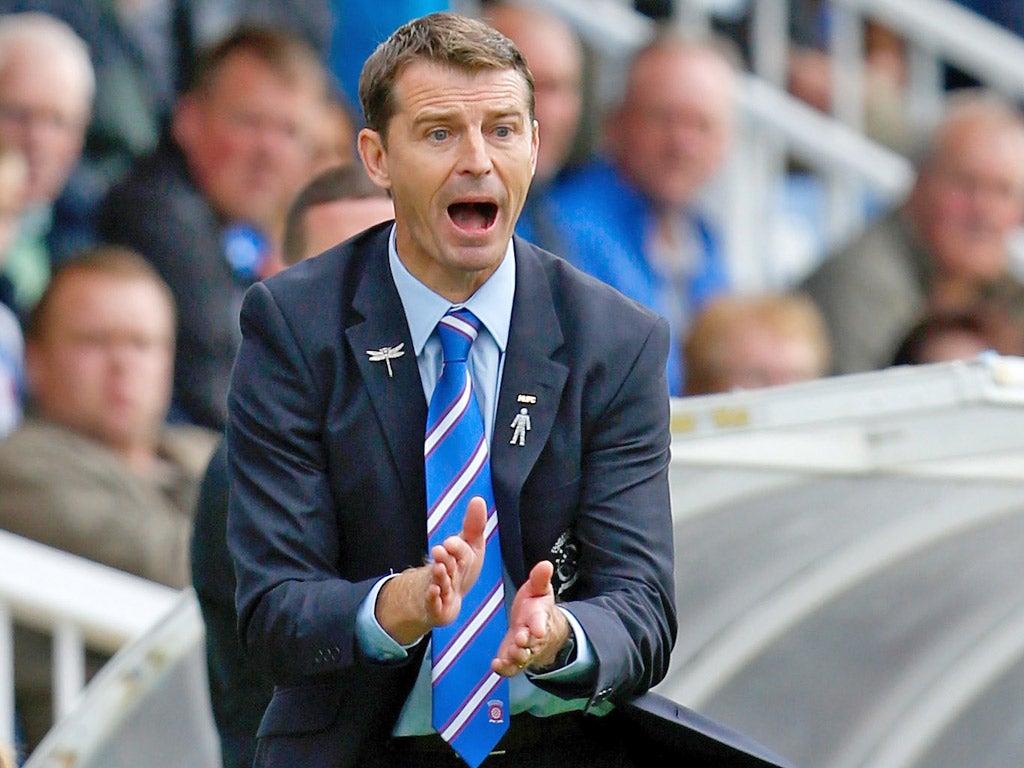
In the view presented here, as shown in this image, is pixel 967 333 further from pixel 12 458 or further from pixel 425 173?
pixel 425 173

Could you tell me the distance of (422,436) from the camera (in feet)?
7.22

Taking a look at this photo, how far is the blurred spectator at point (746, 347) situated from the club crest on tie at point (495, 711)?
4060 mm

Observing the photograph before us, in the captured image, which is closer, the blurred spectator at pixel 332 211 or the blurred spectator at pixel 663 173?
the blurred spectator at pixel 332 211

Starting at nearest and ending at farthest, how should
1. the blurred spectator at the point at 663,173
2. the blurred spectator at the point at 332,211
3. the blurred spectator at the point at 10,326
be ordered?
the blurred spectator at the point at 332,211 < the blurred spectator at the point at 10,326 < the blurred spectator at the point at 663,173

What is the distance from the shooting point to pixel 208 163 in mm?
6023

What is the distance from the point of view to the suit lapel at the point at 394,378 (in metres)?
2.20

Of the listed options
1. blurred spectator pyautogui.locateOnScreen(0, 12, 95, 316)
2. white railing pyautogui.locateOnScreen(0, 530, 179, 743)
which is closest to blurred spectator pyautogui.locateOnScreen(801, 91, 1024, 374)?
blurred spectator pyautogui.locateOnScreen(0, 12, 95, 316)

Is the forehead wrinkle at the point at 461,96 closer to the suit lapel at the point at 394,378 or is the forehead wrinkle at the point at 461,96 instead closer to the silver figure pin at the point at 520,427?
the suit lapel at the point at 394,378

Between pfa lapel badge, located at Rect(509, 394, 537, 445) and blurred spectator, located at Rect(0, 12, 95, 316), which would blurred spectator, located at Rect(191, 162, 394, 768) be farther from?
blurred spectator, located at Rect(0, 12, 95, 316)

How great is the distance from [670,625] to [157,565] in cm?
331

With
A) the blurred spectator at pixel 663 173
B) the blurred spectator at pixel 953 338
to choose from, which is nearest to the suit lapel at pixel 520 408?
the blurred spectator at pixel 953 338

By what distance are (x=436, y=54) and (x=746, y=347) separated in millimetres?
4204

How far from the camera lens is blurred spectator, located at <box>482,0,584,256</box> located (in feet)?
20.9

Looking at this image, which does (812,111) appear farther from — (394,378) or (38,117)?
(394,378)
